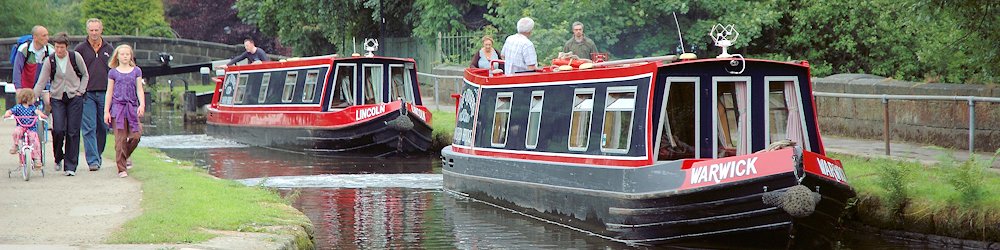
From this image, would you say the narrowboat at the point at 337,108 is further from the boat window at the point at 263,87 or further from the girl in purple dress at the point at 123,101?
the girl in purple dress at the point at 123,101

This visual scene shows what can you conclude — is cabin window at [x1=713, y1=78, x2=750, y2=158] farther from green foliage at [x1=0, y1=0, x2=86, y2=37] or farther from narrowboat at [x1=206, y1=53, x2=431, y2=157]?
green foliage at [x1=0, y1=0, x2=86, y2=37]

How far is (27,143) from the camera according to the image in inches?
603

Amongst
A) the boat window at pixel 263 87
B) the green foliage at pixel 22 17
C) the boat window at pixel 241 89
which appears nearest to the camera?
the boat window at pixel 263 87

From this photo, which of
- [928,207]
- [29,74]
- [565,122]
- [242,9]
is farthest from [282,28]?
[928,207]

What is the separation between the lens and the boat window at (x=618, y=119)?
526 inches

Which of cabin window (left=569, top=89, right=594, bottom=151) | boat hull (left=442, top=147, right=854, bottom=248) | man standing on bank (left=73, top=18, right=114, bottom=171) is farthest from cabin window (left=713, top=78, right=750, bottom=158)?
man standing on bank (left=73, top=18, right=114, bottom=171)

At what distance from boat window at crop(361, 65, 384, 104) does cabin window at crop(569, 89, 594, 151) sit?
398 inches

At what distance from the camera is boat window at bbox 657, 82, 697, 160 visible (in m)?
13.2

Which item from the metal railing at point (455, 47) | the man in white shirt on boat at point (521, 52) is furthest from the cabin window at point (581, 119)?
the metal railing at point (455, 47)

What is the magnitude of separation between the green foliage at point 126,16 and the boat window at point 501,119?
145 feet

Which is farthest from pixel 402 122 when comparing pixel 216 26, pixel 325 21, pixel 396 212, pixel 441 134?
pixel 216 26

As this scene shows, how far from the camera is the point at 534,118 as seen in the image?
50.5 feet

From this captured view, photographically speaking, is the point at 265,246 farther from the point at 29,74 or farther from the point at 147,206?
the point at 29,74

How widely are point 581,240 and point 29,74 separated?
694cm
